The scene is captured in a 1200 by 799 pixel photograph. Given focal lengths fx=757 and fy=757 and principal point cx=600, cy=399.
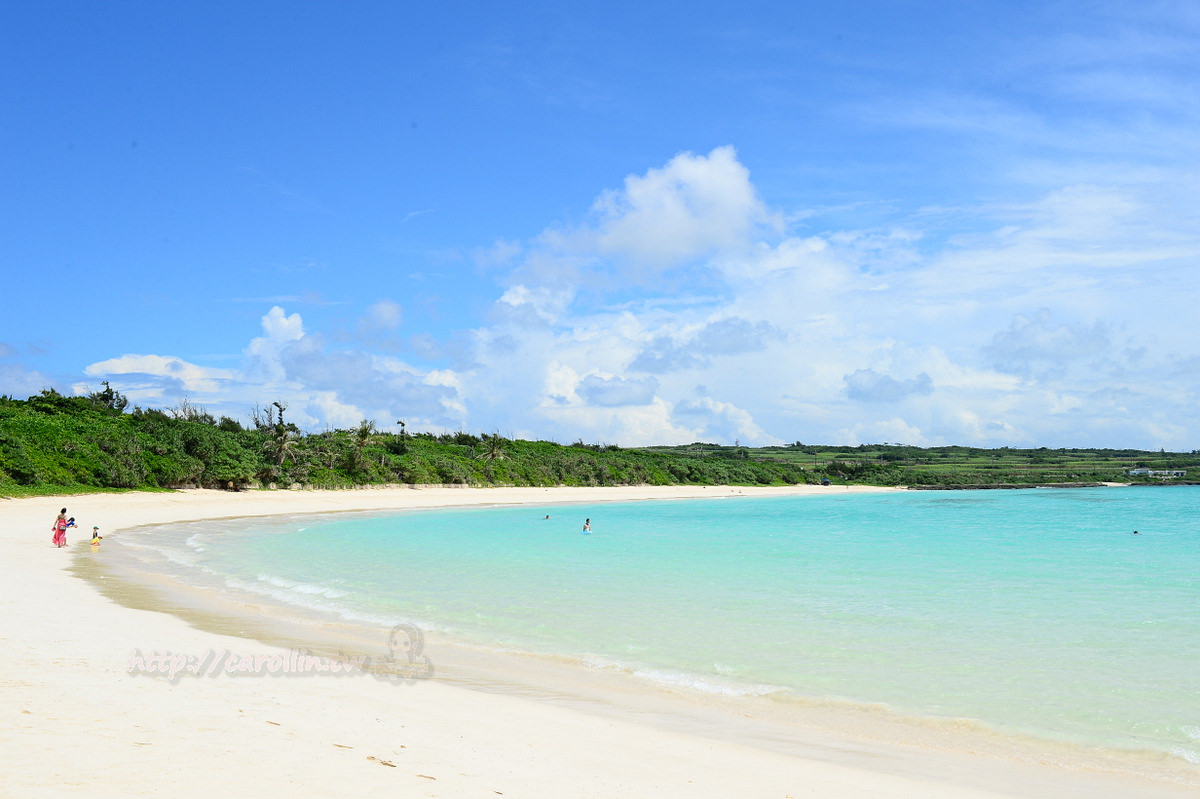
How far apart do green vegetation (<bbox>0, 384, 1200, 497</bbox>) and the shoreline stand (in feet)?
118

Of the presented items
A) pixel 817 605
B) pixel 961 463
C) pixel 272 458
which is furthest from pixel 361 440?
pixel 961 463

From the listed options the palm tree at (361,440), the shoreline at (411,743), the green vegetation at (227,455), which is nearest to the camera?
the shoreline at (411,743)

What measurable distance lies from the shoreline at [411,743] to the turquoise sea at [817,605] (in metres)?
1.81

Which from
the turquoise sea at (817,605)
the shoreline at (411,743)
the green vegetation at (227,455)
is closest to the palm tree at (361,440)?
the green vegetation at (227,455)

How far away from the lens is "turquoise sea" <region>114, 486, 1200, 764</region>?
33.4 feet

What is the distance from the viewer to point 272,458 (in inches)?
2274

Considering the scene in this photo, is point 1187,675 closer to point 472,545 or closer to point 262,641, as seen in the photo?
point 262,641

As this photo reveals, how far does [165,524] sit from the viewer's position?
114 ft

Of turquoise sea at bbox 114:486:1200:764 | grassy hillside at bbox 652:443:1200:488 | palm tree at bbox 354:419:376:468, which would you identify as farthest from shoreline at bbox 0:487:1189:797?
grassy hillside at bbox 652:443:1200:488

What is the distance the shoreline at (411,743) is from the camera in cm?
553

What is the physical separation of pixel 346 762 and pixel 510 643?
709cm

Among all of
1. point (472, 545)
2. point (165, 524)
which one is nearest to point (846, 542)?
point (472, 545)

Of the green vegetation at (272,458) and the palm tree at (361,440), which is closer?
the green vegetation at (272,458)

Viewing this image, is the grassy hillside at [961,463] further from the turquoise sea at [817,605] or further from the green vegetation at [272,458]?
the turquoise sea at [817,605]
